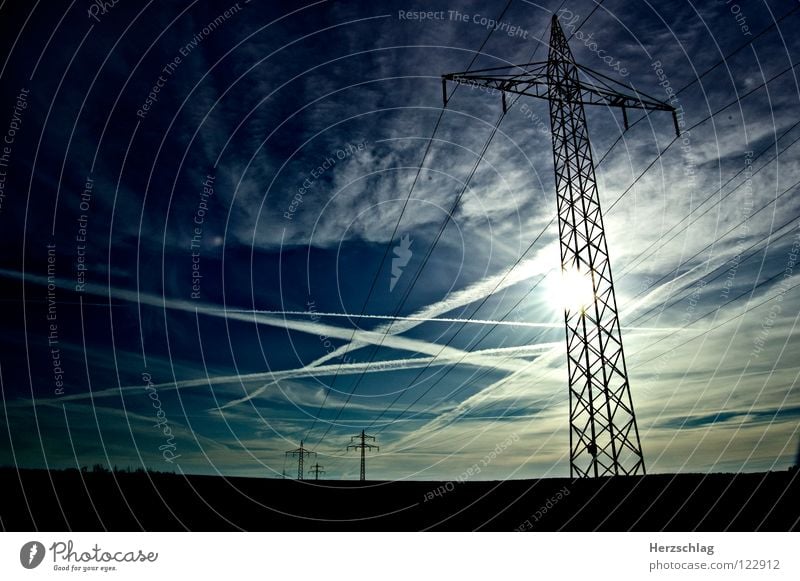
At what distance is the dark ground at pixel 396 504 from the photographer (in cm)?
1094

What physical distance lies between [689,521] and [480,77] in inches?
723

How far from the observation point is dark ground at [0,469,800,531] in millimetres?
10937

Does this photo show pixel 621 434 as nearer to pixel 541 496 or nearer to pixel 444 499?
pixel 541 496

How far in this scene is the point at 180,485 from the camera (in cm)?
1672

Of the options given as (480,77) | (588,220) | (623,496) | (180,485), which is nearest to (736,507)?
(623,496)

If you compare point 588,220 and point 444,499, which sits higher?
point 588,220

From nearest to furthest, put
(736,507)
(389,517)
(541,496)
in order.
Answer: (736,507), (541,496), (389,517)

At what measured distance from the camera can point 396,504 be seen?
634 inches
